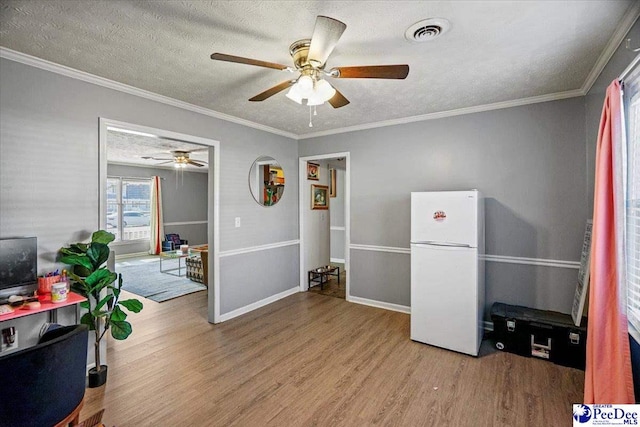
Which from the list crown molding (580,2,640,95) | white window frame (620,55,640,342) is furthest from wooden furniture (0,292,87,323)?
crown molding (580,2,640,95)

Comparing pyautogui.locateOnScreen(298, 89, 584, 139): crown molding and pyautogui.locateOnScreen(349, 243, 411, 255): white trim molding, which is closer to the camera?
pyautogui.locateOnScreen(298, 89, 584, 139): crown molding

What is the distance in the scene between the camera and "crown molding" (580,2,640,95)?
164 cm

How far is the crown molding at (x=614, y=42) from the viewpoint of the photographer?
164 centimetres

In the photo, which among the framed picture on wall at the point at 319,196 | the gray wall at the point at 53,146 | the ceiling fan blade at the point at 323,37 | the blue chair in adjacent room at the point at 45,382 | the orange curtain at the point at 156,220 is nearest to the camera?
the blue chair in adjacent room at the point at 45,382

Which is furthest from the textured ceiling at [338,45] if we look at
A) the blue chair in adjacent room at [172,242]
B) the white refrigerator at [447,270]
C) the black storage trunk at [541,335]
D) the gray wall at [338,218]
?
the blue chair in adjacent room at [172,242]

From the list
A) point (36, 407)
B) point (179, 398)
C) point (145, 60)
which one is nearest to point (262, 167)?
point (145, 60)

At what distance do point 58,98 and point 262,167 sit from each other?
7.40 feet

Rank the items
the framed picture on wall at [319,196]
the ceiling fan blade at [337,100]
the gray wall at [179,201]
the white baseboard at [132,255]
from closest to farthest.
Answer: the ceiling fan blade at [337,100], the framed picture on wall at [319,196], the white baseboard at [132,255], the gray wall at [179,201]

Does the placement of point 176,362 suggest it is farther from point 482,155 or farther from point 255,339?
point 482,155

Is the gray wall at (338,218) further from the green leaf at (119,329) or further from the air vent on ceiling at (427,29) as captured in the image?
the green leaf at (119,329)

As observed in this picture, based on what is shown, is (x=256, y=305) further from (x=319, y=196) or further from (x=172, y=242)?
(x=172, y=242)

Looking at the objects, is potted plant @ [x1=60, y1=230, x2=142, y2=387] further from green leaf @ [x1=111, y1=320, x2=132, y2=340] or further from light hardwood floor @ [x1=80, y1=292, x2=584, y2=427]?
light hardwood floor @ [x1=80, y1=292, x2=584, y2=427]

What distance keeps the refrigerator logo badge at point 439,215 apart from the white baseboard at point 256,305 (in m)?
2.62

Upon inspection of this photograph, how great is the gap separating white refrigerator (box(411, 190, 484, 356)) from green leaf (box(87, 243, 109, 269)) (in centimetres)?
277
